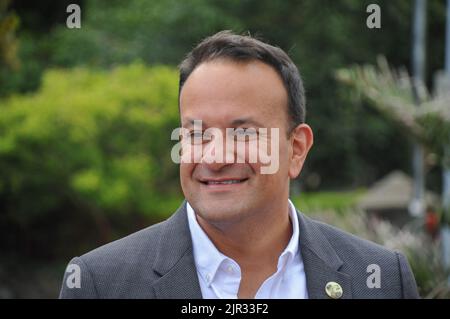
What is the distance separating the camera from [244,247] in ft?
7.55

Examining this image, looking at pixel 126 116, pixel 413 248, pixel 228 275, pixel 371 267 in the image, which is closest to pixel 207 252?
pixel 228 275

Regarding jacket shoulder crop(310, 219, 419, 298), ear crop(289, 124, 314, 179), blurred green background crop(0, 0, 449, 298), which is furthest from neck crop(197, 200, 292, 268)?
blurred green background crop(0, 0, 449, 298)

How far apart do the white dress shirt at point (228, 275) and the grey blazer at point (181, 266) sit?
32 mm

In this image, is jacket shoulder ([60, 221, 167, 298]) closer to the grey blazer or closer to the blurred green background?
the grey blazer

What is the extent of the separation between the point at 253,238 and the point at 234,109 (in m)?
0.41

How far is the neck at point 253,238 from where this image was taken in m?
2.25

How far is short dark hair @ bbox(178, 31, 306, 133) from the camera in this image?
2.19m

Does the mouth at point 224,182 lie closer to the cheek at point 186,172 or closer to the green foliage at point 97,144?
the cheek at point 186,172

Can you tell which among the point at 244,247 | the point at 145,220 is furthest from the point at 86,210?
the point at 244,247

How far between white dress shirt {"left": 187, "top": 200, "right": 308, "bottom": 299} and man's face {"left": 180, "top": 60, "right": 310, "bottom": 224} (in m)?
0.15

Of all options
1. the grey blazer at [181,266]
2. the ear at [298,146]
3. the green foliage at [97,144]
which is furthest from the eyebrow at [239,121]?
the green foliage at [97,144]

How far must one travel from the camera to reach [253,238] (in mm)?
2295

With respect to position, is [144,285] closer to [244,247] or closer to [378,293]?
[244,247]
